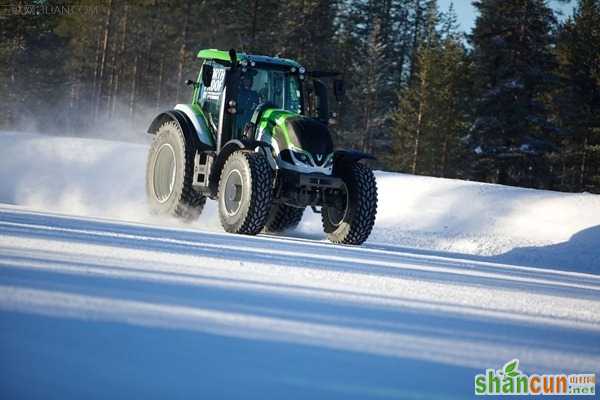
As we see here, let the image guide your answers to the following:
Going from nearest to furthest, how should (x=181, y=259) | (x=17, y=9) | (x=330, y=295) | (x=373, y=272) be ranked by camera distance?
(x=330, y=295)
(x=181, y=259)
(x=373, y=272)
(x=17, y=9)

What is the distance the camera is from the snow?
108 inches

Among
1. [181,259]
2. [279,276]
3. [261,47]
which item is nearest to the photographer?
[279,276]

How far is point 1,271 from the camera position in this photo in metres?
4.43

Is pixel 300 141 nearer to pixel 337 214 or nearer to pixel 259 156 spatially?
pixel 259 156

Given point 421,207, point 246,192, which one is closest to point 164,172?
point 246,192

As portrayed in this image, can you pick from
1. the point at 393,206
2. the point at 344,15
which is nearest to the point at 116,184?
the point at 393,206

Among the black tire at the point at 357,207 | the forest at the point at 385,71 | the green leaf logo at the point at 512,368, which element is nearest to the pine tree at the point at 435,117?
the forest at the point at 385,71

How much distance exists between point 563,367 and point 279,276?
251 centimetres

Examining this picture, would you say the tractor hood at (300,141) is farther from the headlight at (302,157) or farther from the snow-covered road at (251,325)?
the snow-covered road at (251,325)

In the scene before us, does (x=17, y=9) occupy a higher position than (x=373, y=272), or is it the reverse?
(x=17, y=9)

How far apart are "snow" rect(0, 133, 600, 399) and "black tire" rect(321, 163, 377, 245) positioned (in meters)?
0.88

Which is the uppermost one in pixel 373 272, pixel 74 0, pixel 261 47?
pixel 74 0

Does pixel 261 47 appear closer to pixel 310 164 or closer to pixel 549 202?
pixel 549 202

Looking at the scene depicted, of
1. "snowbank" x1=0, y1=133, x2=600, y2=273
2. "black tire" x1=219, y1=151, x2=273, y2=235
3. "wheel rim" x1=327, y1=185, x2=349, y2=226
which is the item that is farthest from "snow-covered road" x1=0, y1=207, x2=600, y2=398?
"snowbank" x1=0, y1=133, x2=600, y2=273
